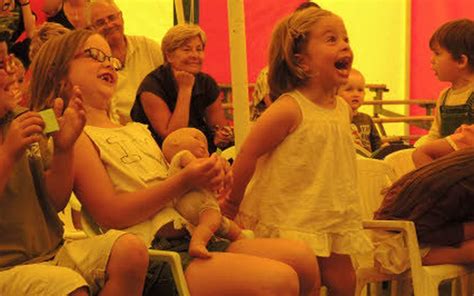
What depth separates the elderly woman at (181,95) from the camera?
10.4 feet

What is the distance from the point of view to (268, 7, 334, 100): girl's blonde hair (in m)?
2.38

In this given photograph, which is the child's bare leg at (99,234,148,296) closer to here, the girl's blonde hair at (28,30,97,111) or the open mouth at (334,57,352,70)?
the girl's blonde hair at (28,30,97,111)

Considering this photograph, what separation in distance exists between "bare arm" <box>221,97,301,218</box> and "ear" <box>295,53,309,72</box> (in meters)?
0.13

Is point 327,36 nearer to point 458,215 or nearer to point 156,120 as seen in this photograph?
point 458,215

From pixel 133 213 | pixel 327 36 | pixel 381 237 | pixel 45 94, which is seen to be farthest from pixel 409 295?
pixel 45 94

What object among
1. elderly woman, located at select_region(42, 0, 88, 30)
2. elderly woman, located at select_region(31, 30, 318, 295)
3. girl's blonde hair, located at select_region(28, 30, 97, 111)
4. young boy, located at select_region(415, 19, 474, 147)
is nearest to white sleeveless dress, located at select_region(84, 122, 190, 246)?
elderly woman, located at select_region(31, 30, 318, 295)

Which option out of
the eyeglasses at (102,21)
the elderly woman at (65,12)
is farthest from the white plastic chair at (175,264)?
the elderly woman at (65,12)

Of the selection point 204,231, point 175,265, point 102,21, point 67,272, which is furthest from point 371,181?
point 67,272

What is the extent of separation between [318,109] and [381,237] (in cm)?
49

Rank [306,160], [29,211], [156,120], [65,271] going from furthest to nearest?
1. [156,120]
2. [306,160]
3. [29,211]
4. [65,271]

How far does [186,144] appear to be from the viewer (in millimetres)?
2084

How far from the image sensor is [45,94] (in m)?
2.00

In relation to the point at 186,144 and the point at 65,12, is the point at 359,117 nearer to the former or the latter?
the point at 65,12

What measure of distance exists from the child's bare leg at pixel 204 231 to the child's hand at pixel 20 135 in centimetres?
43
